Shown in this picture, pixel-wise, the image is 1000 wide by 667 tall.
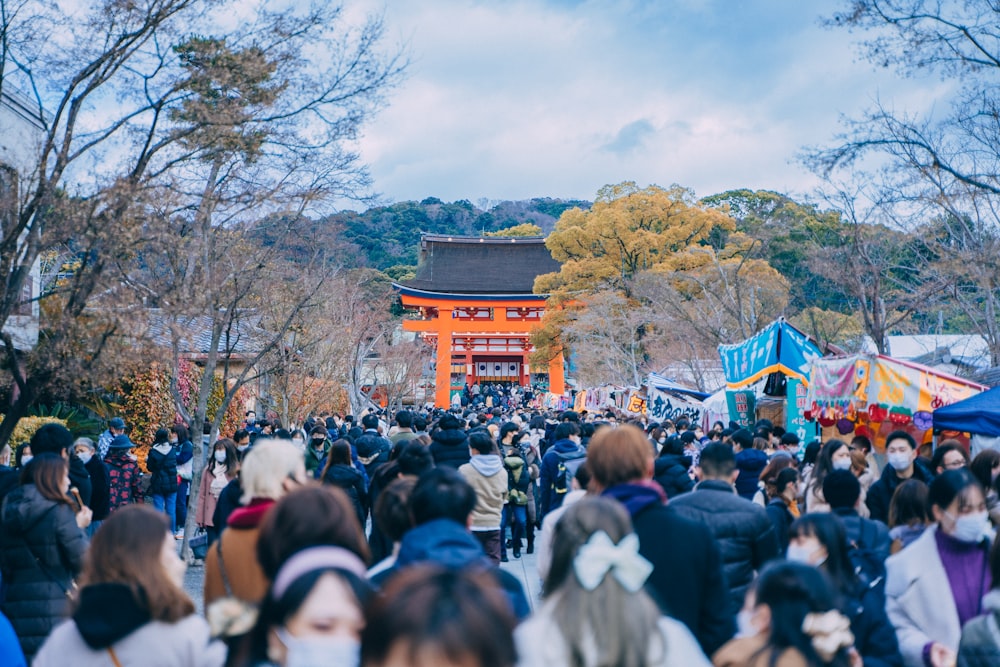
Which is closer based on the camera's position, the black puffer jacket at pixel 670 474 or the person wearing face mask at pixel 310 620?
the person wearing face mask at pixel 310 620

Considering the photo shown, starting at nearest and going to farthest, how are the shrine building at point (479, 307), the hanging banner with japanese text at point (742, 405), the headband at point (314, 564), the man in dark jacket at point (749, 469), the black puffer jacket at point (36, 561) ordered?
the headband at point (314, 564) → the black puffer jacket at point (36, 561) → the man in dark jacket at point (749, 469) → the hanging banner with japanese text at point (742, 405) → the shrine building at point (479, 307)

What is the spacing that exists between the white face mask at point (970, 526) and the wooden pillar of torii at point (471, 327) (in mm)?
42645

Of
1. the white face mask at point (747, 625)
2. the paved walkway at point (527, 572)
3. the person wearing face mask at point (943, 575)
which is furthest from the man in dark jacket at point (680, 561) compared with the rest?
the paved walkway at point (527, 572)

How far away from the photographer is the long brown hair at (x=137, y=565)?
2.81 m

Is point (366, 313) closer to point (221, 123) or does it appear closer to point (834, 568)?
point (221, 123)

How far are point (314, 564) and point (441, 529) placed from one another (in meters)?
0.87

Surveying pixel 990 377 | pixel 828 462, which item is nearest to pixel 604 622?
pixel 828 462

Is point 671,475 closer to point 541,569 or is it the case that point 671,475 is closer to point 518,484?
point 541,569

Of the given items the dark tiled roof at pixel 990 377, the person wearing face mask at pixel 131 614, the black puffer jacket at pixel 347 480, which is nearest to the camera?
the person wearing face mask at pixel 131 614

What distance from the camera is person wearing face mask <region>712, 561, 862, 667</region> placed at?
8.48ft

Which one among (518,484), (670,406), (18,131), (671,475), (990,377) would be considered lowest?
(518,484)

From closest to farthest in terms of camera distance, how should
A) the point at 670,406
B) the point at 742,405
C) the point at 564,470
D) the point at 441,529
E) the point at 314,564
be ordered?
the point at 314,564 → the point at 441,529 → the point at 564,470 → the point at 742,405 → the point at 670,406

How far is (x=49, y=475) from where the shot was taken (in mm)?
4605

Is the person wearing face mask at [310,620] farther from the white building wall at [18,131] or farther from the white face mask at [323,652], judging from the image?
the white building wall at [18,131]
